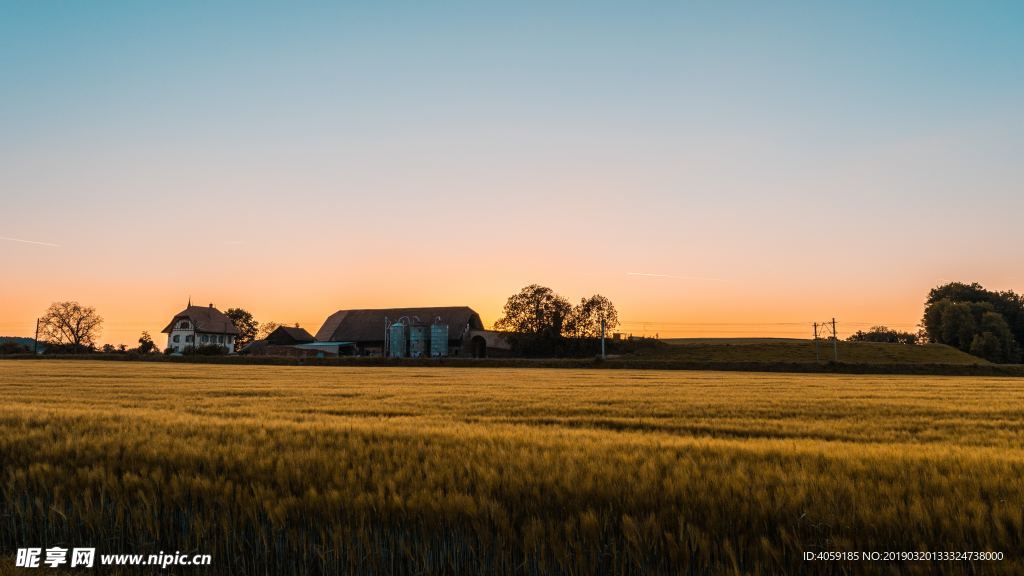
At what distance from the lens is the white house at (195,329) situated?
120m

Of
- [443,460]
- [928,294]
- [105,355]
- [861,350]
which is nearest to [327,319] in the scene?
[105,355]

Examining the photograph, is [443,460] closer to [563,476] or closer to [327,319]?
[563,476]

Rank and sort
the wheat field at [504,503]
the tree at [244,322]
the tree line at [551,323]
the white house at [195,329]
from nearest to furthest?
the wheat field at [504,503], the tree line at [551,323], the white house at [195,329], the tree at [244,322]

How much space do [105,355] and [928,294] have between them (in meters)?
170

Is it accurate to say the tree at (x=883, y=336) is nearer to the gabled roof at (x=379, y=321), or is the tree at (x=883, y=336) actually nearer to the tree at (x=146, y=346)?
the gabled roof at (x=379, y=321)

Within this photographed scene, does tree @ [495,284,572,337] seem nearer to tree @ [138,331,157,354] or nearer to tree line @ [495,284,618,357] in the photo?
tree line @ [495,284,618,357]

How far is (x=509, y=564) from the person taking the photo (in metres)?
3.63

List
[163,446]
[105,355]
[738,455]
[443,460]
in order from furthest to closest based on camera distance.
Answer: [105,355] → [163,446] → [738,455] → [443,460]

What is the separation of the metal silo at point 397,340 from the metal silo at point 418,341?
4.87 ft

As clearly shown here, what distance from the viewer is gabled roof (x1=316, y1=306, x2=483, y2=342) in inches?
4279

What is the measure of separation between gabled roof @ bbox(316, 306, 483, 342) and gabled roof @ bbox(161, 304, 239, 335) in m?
26.3

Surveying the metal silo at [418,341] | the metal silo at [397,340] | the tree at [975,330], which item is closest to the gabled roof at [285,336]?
the metal silo at [397,340]

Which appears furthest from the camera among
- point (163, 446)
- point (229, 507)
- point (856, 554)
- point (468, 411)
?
point (468, 411)

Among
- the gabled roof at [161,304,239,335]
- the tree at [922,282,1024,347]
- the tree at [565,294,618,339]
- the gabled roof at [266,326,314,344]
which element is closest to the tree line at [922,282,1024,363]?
the tree at [922,282,1024,347]
